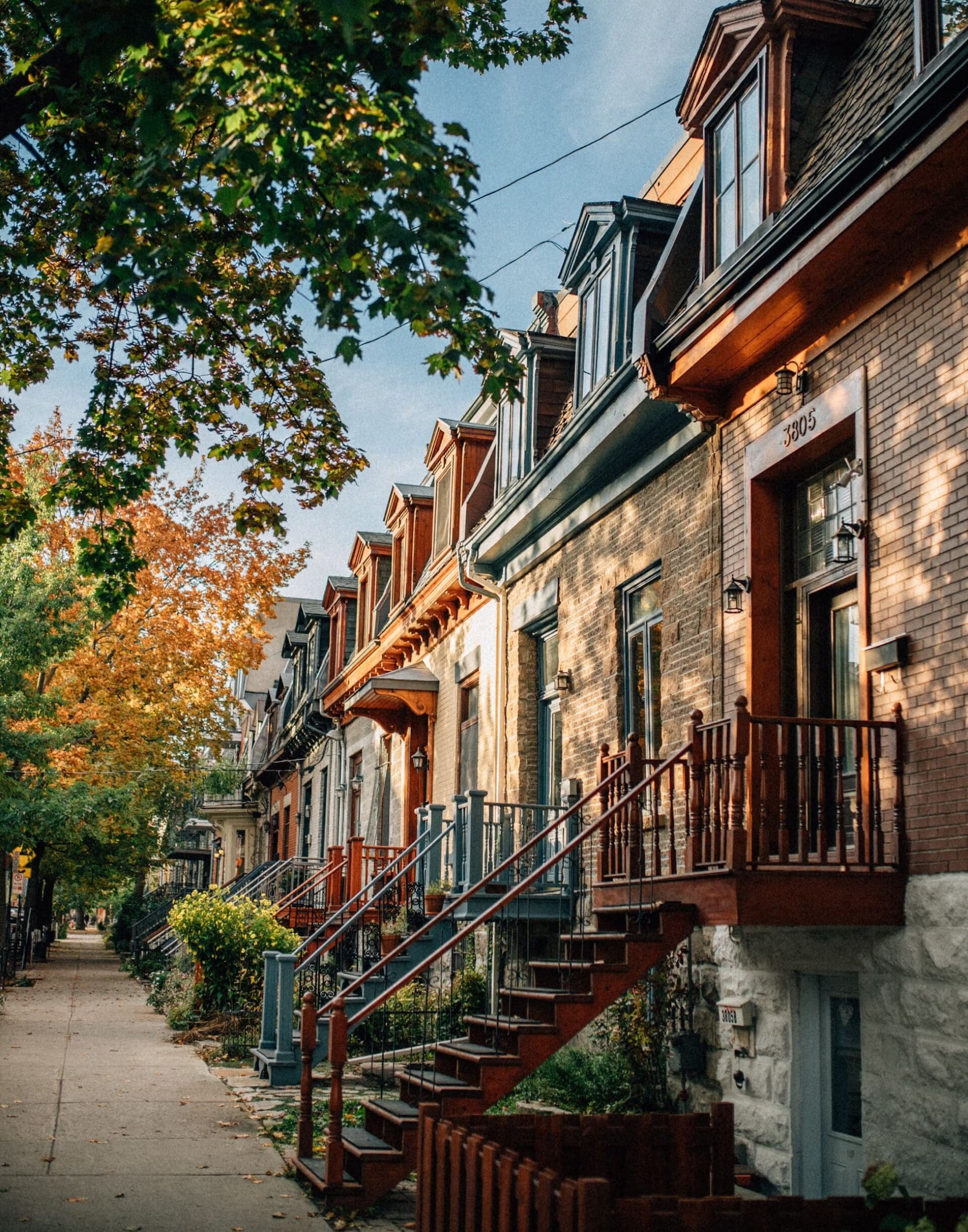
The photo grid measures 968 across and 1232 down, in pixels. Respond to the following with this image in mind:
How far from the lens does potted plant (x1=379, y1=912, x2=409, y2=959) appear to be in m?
14.3

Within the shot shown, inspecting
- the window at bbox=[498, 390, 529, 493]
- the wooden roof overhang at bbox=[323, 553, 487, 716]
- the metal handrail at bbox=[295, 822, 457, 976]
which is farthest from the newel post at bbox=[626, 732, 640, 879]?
the wooden roof overhang at bbox=[323, 553, 487, 716]

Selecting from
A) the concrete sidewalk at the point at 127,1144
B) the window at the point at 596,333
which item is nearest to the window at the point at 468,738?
the concrete sidewalk at the point at 127,1144

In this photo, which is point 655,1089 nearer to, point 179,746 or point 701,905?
point 701,905

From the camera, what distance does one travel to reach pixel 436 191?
6062 mm

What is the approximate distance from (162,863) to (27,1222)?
36123mm

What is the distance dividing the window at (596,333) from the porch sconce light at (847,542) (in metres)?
4.14

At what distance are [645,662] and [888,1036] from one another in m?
4.68

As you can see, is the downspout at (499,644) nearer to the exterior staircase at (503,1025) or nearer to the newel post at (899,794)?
the exterior staircase at (503,1025)

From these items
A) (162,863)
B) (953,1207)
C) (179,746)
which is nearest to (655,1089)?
(953,1207)

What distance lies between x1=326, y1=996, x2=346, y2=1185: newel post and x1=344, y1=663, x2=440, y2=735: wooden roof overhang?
402 inches

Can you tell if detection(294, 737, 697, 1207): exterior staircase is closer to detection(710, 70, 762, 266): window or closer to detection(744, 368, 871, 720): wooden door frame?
detection(744, 368, 871, 720): wooden door frame

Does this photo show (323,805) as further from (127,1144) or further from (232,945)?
(127,1144)

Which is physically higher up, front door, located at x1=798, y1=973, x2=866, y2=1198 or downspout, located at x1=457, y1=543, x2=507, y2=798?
downspout, located at x1=457, y1=543, x2=507, y2=798

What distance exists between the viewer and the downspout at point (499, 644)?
1481 cm
